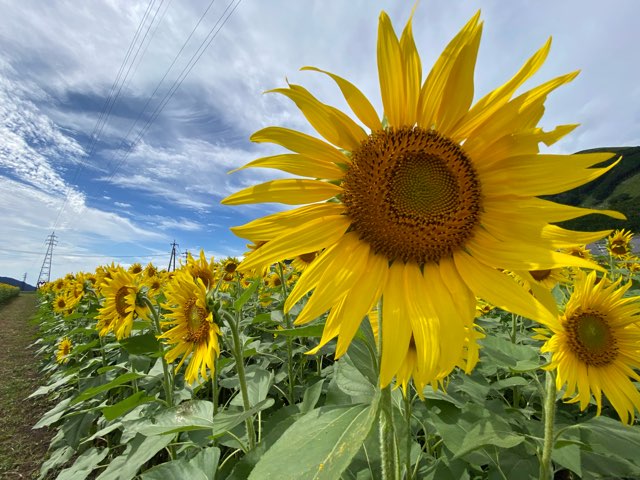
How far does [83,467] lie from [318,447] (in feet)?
10.2

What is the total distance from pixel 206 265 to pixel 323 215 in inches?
84.8

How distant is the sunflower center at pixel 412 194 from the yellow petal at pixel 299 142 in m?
0.09

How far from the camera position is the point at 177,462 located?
2.05m

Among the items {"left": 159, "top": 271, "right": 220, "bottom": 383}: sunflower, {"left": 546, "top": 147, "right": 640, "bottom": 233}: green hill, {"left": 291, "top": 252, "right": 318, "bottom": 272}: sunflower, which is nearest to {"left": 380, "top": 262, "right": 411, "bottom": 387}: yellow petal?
{"left": 159, "top": 271, "right": 220, "bottom": 383}: sunflower

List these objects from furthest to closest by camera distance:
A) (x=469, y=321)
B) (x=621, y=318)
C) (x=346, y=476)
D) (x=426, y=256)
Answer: (x=621, y=318)
(x=346, y=476)
(x=426, y=256)
(x=469, y=321)

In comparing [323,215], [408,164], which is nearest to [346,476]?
[323,215]

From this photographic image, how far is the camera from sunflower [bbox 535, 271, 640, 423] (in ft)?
7.24

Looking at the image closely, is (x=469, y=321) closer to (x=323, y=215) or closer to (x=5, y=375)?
(x=323, y=215)

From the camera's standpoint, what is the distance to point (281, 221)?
129 centimetres

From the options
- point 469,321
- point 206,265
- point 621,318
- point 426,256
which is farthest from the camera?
point 206,265

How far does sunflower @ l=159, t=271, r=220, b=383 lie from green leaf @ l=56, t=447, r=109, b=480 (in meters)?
1.30

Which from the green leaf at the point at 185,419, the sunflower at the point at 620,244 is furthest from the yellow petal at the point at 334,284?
the sunflower at the point at 620,244

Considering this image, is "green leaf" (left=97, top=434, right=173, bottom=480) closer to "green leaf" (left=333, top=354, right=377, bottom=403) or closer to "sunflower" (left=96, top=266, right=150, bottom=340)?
"green leaf" (left=333, top=354, right=377, bottom=403)

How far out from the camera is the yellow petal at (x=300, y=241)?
1223 mm
